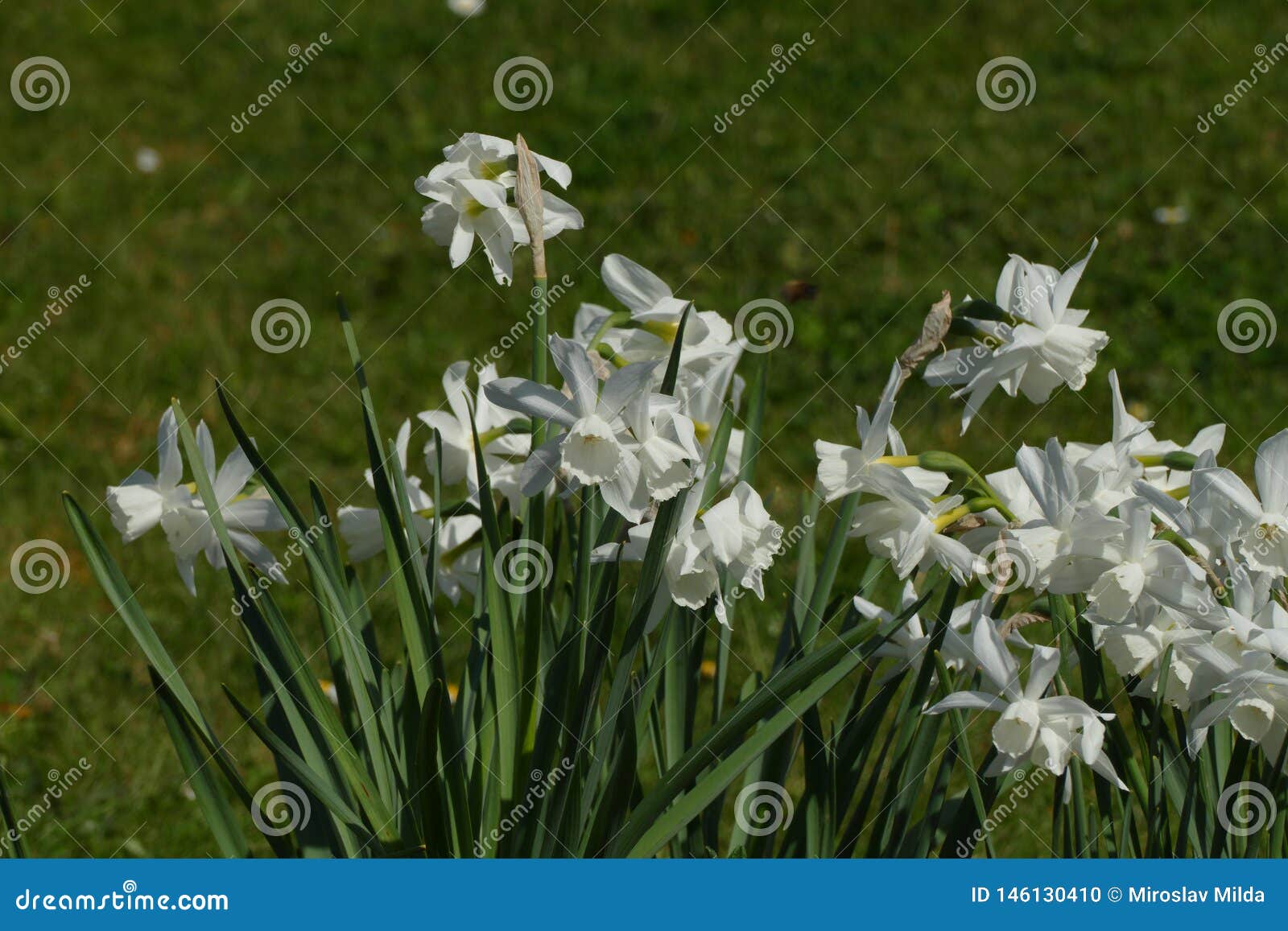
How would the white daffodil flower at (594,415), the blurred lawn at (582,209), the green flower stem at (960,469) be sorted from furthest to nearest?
the blurred lawn at (582,209) < the green flower stem at (960,469) < the white daffodil flower at (594,415)

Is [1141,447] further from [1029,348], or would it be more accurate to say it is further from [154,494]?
[154,494]

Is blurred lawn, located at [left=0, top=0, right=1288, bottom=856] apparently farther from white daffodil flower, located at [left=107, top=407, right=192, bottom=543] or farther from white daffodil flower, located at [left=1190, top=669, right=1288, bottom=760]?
white daffodil flower, located at [left=1190, top=669, right=1288, bottom=760]

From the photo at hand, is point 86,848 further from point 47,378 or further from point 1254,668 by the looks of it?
point 1254,668

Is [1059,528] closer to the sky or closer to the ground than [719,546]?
closer to the sky

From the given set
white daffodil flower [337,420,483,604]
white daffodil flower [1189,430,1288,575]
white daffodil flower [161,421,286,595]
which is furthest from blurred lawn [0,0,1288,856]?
white daffodil flower [1189,430,1288,575]

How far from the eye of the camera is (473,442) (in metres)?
1.61

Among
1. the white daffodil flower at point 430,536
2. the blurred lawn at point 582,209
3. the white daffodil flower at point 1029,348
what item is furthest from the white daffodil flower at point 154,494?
the blurred lawn at point 582,209

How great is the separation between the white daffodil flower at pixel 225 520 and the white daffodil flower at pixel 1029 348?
0.78 m

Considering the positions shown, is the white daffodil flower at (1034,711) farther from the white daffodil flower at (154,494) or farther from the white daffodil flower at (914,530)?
the white daffodil flower at (154,494)

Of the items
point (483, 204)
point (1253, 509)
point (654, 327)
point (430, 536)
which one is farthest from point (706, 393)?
point (1253, 509)

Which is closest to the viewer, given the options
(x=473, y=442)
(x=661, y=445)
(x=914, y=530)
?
(x=661, y=445)

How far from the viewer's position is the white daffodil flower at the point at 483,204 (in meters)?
1.39

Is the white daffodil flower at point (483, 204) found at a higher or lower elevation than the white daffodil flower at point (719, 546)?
higher

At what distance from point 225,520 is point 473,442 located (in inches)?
12.0
